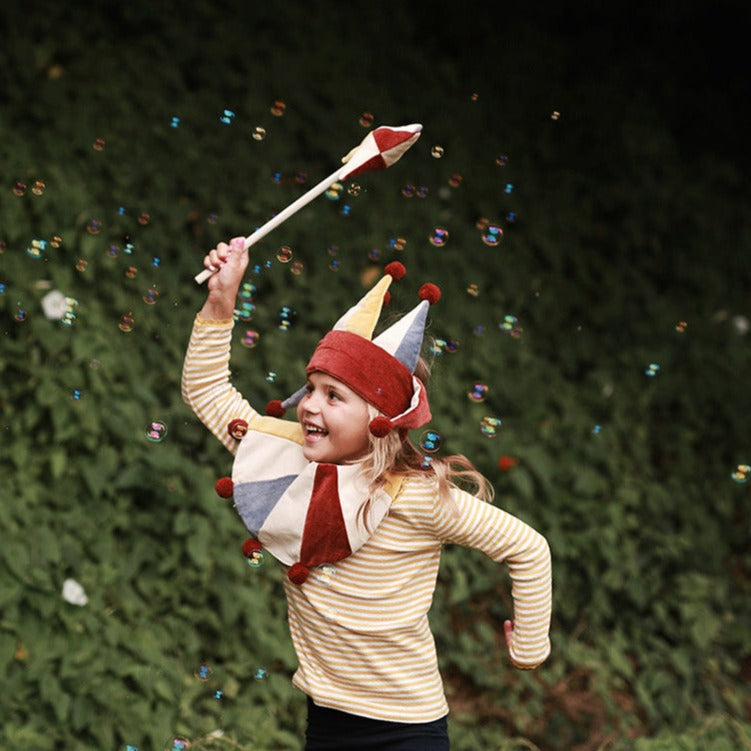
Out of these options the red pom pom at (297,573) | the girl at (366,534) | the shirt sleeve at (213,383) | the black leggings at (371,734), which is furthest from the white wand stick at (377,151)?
the black leggings at (371,734)

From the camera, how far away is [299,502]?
9.06 ft

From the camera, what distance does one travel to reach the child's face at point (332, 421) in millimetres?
2787

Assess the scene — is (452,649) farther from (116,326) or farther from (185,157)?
(185,157)

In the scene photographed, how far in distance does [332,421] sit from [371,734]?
71 centimetres

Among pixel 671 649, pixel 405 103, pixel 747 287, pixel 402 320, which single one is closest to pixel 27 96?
pixel 405 103

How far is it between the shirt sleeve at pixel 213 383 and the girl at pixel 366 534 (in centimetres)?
9

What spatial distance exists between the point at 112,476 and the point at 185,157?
197cm

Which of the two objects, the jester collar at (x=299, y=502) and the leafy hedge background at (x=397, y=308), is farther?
the leafy hedge background at (x=397, y=308)

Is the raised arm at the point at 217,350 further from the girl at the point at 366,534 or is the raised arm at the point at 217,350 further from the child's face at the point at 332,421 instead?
the child's face at the point at 332,421

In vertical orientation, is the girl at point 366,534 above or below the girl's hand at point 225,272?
below

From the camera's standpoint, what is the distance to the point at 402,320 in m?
2.93

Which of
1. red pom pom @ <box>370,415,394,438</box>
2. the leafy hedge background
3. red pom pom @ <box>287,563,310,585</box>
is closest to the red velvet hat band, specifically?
red pom pom @ <box>370,415,394,438</box>

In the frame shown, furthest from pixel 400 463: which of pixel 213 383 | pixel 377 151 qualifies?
pixel 377 151

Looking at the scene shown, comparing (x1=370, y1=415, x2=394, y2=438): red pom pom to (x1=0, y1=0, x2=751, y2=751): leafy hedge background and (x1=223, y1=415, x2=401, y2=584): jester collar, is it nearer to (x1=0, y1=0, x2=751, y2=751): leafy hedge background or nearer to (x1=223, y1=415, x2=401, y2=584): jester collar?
(x1=223, y1=415, x2=401, y2=584): jester collar
